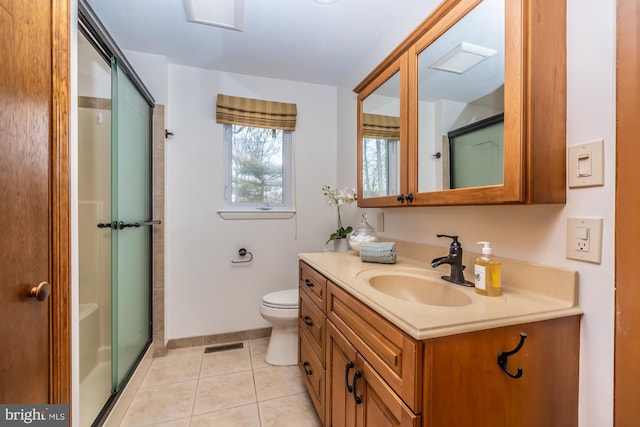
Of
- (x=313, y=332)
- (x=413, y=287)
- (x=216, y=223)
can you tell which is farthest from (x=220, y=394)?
(x=413, y=287)

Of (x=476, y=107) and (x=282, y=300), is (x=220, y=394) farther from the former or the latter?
(x=476, y=107)

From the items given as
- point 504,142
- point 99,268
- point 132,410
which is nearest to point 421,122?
point 504,142

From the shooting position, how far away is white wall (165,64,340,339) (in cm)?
211

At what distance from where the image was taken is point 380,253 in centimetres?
138

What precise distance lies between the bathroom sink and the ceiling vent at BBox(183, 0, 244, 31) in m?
1.58

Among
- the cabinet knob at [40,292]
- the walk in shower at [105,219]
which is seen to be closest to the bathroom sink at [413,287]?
the cabinet knob at [40,292]

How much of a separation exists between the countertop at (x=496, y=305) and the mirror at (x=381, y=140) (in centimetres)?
62

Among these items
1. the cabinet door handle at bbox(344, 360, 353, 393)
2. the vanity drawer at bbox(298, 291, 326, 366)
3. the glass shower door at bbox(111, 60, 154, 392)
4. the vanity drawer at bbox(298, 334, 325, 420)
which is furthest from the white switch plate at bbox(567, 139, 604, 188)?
the glass shower door at bbox(111, 60, 154, 392)

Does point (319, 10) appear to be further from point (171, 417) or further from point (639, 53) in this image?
point (171, 417)

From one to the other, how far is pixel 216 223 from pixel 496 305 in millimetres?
1955

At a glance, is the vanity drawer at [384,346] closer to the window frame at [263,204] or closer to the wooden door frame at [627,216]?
the wooden door frame at [627,216]

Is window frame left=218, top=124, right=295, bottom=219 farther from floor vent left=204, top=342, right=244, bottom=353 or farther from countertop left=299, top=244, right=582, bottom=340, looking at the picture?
countertop left=299, top=244, right=582, bottom=340

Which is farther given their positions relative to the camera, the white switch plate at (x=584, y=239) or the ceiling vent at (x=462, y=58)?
the ceiling vent at (x=462, y=58)

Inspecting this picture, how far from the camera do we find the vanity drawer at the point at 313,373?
125 centimetres
